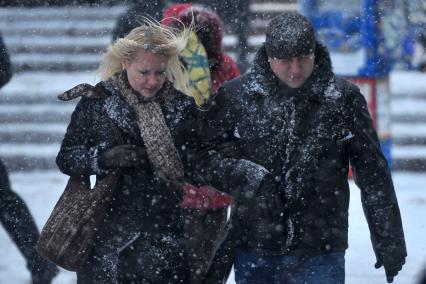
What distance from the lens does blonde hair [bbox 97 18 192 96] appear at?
4301 mm

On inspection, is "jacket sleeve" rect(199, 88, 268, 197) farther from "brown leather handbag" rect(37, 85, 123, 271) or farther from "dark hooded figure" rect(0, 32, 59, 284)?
"dark hooded figure" rect(0, 32, 59, 284)

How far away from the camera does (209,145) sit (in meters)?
4.24

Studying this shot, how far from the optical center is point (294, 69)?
4000 millimetres

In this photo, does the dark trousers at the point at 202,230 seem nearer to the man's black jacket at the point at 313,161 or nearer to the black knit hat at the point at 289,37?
the man's black jacket at the point at 313,161

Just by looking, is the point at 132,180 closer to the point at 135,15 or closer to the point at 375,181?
the point at 375,181

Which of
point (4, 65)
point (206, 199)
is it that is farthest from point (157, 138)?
point (4, 65)

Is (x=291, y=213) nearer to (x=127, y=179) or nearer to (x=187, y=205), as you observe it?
(x=127, y=179)

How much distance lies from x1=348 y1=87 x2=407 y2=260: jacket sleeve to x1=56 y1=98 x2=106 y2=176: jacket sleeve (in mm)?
968

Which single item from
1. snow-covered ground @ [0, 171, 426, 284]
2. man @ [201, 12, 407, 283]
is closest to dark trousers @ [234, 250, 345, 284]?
man @ [201, 12, 407, 283]

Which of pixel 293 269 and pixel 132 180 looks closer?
pixel 293 269

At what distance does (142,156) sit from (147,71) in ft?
1.08

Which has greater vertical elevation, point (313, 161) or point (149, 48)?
point (149, 48)

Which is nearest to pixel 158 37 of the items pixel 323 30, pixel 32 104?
pixel 323 30

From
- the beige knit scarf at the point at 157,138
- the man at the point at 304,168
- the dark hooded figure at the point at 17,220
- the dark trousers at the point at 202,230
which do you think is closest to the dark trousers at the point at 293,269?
the man at the point at 304,168
